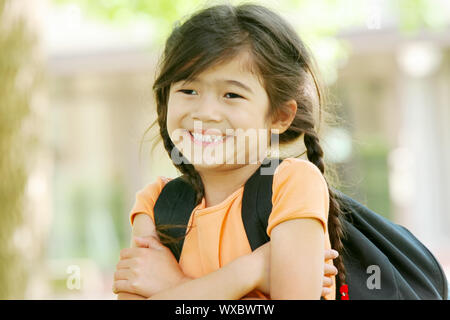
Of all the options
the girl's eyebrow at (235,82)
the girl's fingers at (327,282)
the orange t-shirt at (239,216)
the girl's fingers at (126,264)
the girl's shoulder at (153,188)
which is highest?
the girl's eyebrow at (235,82)

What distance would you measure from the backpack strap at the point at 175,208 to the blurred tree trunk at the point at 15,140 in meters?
1.95

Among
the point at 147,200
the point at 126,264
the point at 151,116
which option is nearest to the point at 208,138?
the point at 147,200

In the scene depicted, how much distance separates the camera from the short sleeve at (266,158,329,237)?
5.24 ft

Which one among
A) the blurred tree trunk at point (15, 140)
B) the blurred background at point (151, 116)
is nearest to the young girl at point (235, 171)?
the blurred tree trunk at point (15, 140)

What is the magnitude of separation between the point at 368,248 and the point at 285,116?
44 centimetres

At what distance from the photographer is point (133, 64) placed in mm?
8461

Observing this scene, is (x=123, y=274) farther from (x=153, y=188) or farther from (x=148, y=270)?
(x=153, y=188)

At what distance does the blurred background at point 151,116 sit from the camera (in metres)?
5.20

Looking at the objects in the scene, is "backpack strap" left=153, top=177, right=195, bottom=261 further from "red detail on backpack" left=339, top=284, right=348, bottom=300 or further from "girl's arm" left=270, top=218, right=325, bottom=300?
"red detail on backpack" left=339, top=284, right=348, bottom=300

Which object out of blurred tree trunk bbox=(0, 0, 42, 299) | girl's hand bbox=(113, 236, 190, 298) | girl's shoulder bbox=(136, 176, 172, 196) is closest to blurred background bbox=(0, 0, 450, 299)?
blurred tree trunk bbox=(0, 0, 42, 299)

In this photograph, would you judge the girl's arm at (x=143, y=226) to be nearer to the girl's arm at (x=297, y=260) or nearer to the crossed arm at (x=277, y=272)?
the crossed arm at (x=277, y=272)

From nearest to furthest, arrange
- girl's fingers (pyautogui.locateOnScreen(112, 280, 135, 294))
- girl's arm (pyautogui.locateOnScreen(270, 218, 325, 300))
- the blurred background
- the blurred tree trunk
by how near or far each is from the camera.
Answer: girl's arm (pyautogui.locateOnScreen(270, 218, 325, 300)) → girl's fingers (pyautogui.locateOnScreen(112, 280, 135, 294)) → the blurred tree trunk → the blurred background

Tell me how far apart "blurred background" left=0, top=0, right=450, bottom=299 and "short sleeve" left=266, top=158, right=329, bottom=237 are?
3.02 m

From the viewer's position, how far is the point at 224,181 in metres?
1.85
